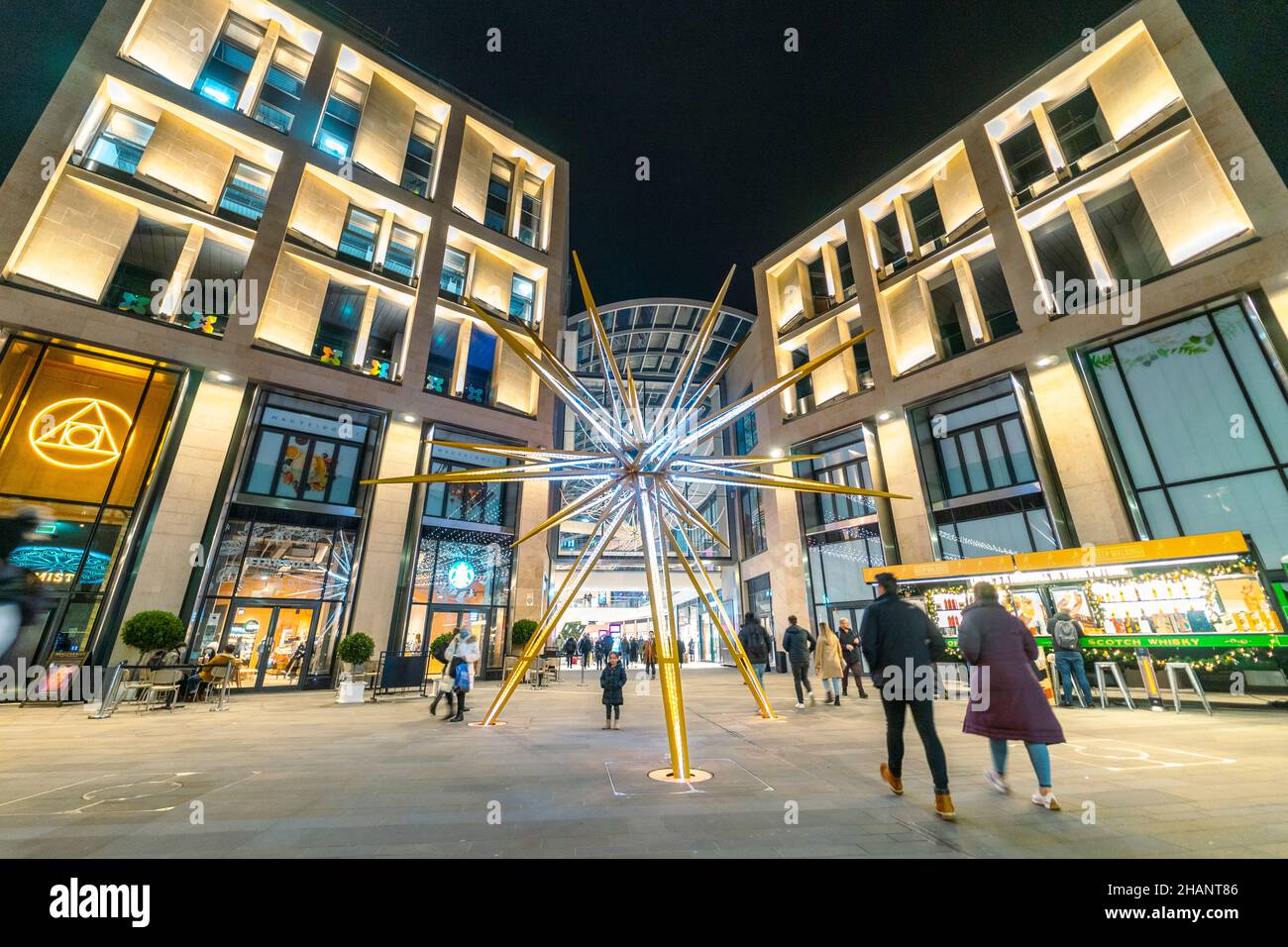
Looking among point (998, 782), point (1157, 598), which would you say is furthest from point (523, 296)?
point (1157, 598)

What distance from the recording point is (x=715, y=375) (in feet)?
30.6

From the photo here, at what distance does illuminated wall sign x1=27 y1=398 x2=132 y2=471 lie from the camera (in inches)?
571

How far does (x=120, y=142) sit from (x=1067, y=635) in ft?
104

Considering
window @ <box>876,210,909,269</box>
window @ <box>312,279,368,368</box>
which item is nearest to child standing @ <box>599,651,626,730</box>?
window @ <box>312,279,368,368</box>

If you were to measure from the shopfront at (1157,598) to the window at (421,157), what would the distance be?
91.3 ft

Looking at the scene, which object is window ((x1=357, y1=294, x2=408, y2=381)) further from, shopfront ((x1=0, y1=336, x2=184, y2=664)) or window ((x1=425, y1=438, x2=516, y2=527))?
shopfront ((x1=0, y1=336, x2=184, y2=664))

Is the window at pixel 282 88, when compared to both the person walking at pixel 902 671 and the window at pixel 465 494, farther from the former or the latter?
the person walking at pixel 902 671

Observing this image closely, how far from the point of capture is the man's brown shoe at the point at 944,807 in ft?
12.5

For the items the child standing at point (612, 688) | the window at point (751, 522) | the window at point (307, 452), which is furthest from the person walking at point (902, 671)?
the window at point (751, 522)

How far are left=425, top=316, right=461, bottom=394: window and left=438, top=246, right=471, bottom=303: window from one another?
1549 mm

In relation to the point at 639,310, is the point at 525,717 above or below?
below

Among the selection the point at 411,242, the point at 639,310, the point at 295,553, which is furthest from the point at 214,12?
the point at 639,310
